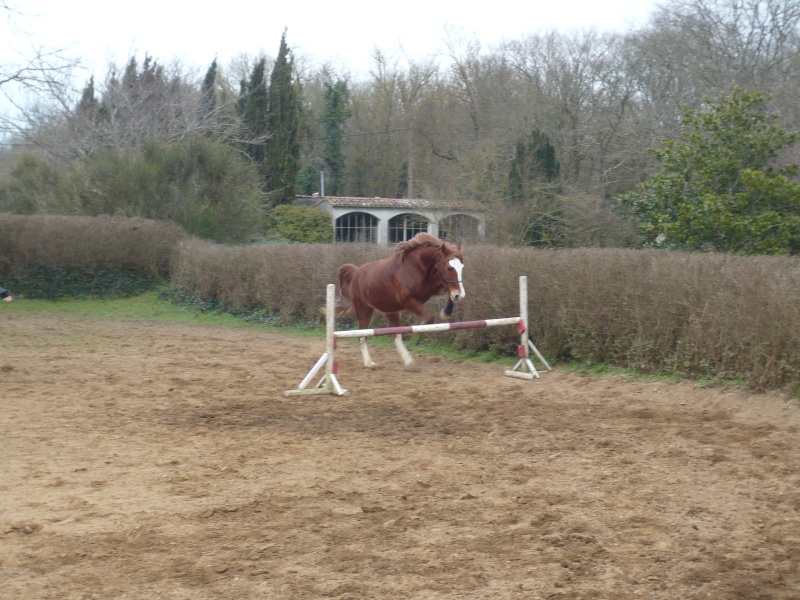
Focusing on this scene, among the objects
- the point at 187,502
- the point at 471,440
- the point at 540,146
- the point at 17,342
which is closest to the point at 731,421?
the point at 471,440

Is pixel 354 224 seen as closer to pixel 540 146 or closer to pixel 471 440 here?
pixel 540 146

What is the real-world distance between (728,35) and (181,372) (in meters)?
21.3

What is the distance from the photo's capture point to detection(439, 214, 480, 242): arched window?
76.4 ft

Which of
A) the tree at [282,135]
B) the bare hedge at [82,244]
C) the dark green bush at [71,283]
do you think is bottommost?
the dark green bush at [71,283]

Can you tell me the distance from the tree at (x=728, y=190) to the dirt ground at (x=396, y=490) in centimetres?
603

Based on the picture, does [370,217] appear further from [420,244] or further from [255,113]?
[420,244]

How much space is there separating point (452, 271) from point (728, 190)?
27.7ft

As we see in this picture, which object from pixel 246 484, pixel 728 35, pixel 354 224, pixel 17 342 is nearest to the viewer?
pixel 246 484

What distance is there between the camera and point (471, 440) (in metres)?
7.63

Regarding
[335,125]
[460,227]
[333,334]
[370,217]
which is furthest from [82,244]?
[335,125]

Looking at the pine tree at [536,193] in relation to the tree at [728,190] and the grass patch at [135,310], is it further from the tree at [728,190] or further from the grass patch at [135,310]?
the grass patch at [135,310]

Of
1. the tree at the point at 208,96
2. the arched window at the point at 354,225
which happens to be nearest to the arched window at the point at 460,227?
the arched window at the point at 354,225

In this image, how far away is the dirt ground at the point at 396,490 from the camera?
14.6ft

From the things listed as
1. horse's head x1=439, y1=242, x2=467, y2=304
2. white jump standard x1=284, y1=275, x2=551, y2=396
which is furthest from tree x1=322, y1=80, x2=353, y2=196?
white jump standard x1=284, y1=275, x2=551, y2=396
